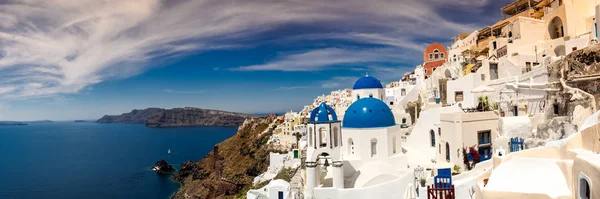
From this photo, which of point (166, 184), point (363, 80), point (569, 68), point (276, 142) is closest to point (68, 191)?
point (166, 184)

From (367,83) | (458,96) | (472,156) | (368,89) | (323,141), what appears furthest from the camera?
(367,83)

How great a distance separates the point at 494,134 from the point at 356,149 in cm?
618

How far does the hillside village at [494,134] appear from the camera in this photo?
6.93 m

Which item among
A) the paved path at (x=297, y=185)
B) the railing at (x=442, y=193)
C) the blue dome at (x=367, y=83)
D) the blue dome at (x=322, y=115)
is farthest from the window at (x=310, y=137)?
the blue dome at (x=367, y=83)

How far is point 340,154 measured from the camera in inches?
677

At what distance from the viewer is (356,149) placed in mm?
17562

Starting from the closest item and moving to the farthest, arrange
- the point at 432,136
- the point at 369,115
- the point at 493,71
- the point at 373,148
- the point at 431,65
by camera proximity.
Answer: the point at 373,148 < the point at 369,115 < the point at 432,136 < the point at 493,71 < the point at 431,65

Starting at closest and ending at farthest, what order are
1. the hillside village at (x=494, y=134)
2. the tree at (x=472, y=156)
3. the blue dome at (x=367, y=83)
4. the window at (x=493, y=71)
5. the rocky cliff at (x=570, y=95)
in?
the hillside village at (x=494, y=134), the rocky cliff at (x=570, y=95), the tree at (x=472, y=156), the window at (x=493, y=71), the blue dome at (x=367, y=83)

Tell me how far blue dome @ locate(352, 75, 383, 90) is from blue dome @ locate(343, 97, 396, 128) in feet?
29.0

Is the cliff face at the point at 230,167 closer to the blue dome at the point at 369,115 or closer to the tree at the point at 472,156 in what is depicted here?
the blue dome at the point at 369,115

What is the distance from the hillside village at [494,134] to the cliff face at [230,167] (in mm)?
19941

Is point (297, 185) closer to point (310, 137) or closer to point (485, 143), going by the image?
point (310, 137)

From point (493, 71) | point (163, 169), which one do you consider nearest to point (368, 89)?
point (493, 71)

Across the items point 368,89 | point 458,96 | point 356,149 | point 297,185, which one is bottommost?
point 297,185
